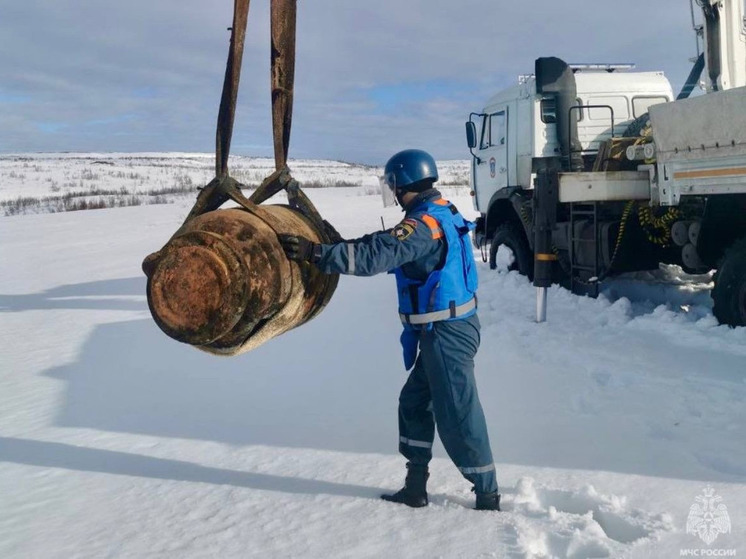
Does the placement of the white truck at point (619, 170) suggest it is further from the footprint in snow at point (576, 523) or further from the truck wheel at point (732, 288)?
the footprint in snow at point (576, 523)

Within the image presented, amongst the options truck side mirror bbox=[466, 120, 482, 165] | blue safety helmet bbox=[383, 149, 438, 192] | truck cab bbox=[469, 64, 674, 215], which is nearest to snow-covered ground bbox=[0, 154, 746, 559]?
blue safety helmet bbox=[383, 149, 438, 192]

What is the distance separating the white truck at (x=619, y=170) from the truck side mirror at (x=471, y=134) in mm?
21

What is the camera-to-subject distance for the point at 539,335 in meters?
6.56

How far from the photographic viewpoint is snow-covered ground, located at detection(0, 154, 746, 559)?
3066 millimetres

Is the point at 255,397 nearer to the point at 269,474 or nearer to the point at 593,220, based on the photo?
the point at 269,474

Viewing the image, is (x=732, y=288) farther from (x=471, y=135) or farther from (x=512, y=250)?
(x=471, y=135)

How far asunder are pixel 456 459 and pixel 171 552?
136 centimetres

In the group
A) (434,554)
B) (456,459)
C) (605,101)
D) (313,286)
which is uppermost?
(605,101)

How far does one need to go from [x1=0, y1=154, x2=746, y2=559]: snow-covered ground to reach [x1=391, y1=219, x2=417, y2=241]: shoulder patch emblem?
51.7 inches

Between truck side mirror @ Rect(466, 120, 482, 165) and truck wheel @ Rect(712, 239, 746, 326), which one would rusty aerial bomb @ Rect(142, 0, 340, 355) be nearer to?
truck wheel @ Rect(712, 239, 746, 326)

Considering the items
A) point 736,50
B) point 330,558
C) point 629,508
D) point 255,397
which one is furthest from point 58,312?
point 736,50

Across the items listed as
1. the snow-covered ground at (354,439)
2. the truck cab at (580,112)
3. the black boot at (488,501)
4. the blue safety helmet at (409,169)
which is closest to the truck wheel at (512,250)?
the truck cab at (580,112)

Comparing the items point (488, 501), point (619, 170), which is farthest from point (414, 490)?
point (619, 170)

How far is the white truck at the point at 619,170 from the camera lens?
611 cm
